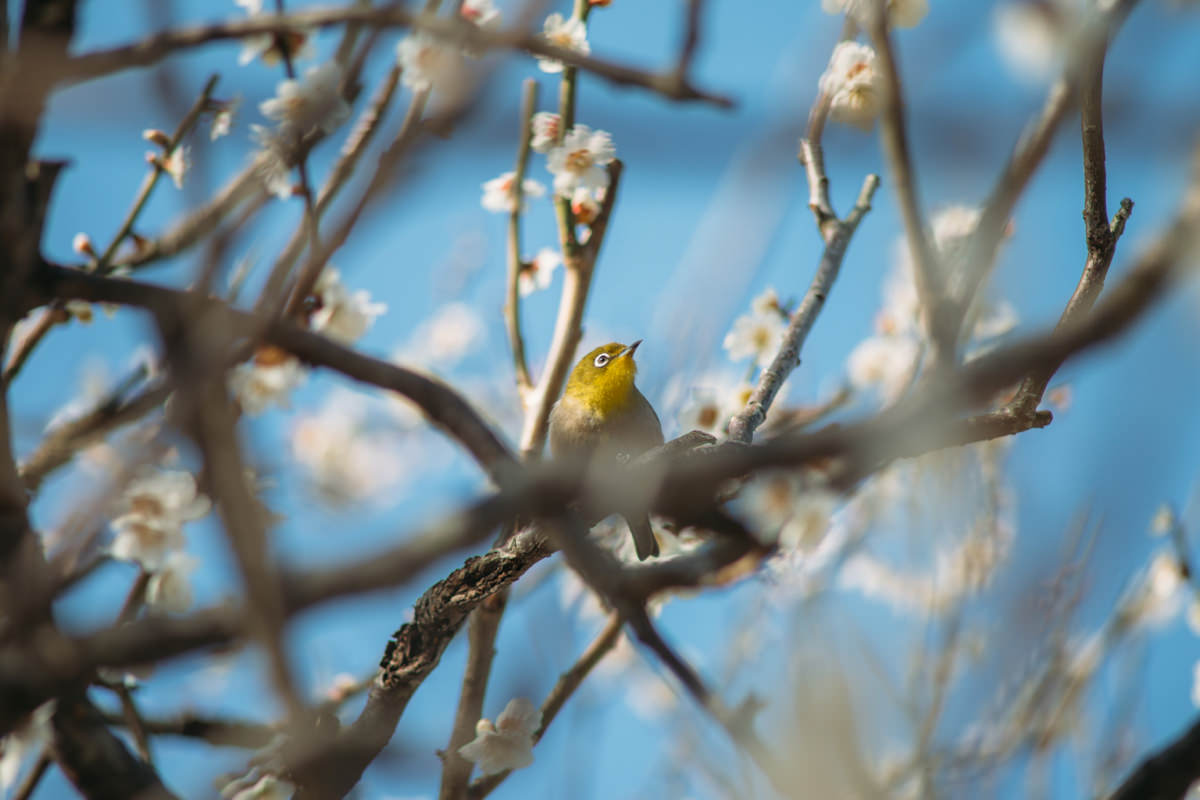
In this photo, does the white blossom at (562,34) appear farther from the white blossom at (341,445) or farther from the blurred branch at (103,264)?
the white blossom at (341,445)

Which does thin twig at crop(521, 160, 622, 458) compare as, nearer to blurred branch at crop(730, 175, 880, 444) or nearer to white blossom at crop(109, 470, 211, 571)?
blurred branch at crop(730, 175, 880, 444)

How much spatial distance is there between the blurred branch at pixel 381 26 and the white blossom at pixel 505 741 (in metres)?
1.96

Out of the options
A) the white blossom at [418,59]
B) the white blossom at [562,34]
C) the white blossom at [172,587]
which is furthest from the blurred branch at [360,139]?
the white blossom at [172,587]

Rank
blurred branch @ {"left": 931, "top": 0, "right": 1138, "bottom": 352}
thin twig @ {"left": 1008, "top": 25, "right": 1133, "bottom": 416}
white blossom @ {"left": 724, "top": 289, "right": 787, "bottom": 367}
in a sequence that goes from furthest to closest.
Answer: white blossom @ {"left": 724, "top": 289, "right": 787, "bottom": 367}
thin twig @ {"left": 1008, "top": 25, "right": 1133, "bottom": 416}
blurred branch @ {"left": 931, "top": 0, "right": 1138, "bottom": 352}

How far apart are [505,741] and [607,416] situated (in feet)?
8.28

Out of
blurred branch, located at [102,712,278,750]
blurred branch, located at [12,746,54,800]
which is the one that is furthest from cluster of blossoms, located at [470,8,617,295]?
blurred branch, located at [12,746,54,800]

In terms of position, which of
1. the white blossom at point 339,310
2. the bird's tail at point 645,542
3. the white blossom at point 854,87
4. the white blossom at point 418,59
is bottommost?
the bird's tail at point 645,542

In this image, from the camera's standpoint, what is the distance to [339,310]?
4039 millimetres

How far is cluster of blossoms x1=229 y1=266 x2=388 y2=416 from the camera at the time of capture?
150 inches

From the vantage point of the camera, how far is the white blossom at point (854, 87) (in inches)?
129

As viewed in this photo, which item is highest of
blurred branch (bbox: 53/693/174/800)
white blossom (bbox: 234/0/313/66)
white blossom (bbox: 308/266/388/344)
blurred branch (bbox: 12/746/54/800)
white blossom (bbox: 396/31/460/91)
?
white blossom (bbox: 234/0/313/66)

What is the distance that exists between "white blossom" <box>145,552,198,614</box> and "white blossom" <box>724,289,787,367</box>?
8.18 ft

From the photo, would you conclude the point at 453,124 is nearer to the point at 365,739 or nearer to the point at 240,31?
the point at 240,31

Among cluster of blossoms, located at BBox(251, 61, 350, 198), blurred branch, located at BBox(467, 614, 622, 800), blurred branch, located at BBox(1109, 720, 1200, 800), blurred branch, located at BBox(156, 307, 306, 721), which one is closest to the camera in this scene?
blurred branch, located at BBox(156, 307, 306, 721)
